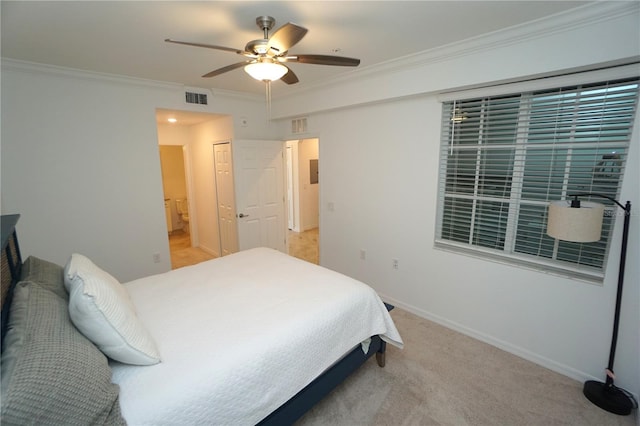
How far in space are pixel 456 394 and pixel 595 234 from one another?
1.46m

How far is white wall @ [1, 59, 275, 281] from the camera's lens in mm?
2756

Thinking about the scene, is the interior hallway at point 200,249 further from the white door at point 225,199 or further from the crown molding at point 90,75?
the crown molding at point 90,75

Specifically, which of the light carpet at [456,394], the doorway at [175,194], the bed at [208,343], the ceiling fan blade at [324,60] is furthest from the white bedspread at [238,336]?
the doorway at [175,194]

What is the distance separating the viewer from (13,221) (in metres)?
1.51

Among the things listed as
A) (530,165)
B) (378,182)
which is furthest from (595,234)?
(378,182)

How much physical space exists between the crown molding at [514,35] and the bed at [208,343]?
2132mm

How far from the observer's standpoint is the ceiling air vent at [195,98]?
3.70 m

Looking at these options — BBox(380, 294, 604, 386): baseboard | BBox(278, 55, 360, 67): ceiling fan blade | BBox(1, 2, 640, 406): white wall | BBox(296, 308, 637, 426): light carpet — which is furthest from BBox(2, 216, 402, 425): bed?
BBox(278, 55, 360, 67): ceiling fan blade

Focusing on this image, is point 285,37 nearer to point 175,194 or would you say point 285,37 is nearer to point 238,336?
point 238,336

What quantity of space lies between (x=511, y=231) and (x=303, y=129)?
291 cm

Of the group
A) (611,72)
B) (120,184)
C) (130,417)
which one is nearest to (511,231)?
(611,72)

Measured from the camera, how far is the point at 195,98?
3.76 m

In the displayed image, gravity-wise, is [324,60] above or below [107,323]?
above

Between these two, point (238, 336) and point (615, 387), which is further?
point (615, 387)
